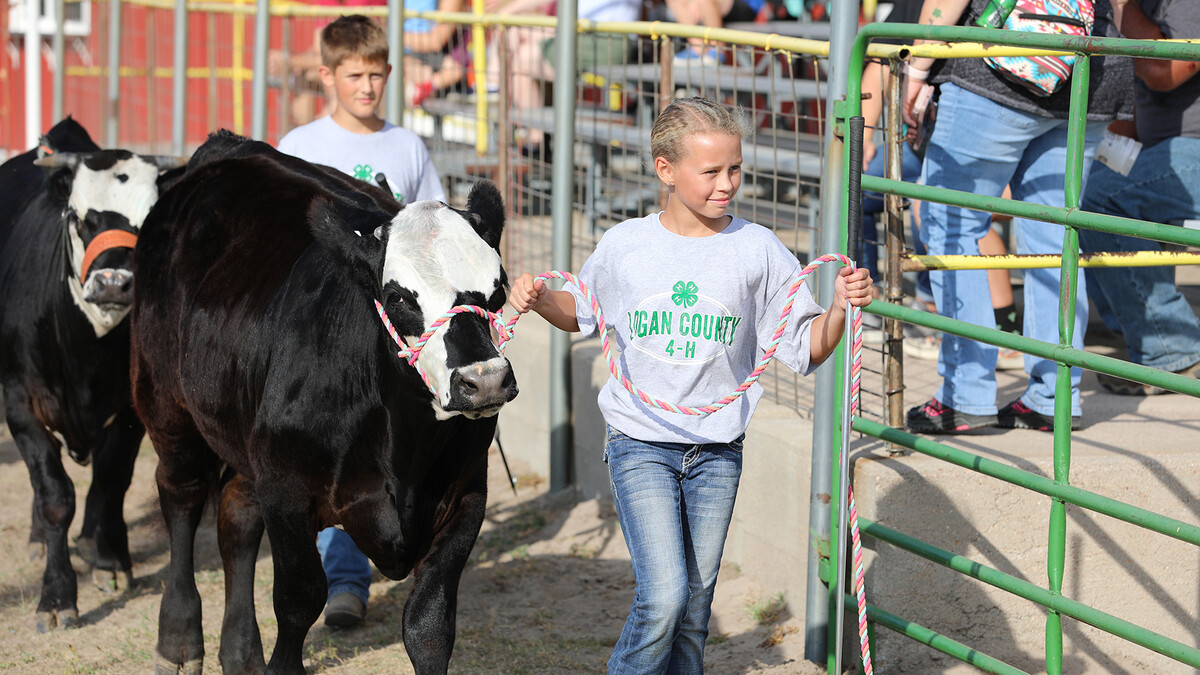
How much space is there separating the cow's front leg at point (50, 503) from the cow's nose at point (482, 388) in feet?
8.54

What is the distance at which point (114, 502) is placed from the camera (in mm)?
5168

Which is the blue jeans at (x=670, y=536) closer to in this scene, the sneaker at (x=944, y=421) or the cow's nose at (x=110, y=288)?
the sneaker at (x=944, y=421)

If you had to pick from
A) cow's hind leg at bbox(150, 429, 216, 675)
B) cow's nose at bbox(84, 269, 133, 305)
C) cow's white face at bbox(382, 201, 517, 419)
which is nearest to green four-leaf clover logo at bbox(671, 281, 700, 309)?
cow's white face at bbox(382, 201, 517, 419)

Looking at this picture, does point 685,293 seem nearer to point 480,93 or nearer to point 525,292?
point 525,292

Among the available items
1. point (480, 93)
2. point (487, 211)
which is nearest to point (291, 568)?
point (487, 211)

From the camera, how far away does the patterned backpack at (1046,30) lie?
13.2 feet

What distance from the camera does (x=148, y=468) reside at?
22.3 feet

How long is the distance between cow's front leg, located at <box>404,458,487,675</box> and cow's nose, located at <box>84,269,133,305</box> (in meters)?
1.88

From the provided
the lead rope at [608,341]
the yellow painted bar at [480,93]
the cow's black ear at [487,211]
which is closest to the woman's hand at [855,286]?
the lead rope at [608,341]

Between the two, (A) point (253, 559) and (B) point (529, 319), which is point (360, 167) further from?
(B) point (529, 319)

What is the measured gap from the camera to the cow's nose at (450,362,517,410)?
9.26 feet

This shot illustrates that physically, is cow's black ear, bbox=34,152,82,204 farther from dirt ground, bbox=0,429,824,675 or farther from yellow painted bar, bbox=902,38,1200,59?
yellow painted bar, bbox=902,38,1200,59

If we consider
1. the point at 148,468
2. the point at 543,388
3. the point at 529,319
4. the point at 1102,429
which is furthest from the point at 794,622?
the point at 148,468

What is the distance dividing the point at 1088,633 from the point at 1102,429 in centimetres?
77
